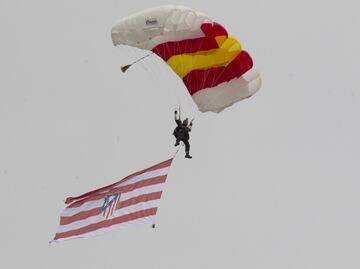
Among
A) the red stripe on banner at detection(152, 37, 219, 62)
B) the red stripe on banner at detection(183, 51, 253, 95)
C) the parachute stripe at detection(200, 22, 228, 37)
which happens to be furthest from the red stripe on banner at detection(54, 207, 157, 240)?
the parachute stripe at detection(200, 22, 228, 37)

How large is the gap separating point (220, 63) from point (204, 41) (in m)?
0.79

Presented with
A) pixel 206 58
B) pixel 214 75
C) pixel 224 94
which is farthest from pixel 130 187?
pixel 206 58

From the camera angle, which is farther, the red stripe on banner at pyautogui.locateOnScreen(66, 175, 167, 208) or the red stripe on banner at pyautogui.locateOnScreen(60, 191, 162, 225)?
the red stripe on banner at pyautogui.locateOnScreen(66, 175, 167, 208)

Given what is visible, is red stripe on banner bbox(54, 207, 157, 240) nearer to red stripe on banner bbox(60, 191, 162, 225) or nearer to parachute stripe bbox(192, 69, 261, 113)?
red stripe on banner bbox(60, 191, 162, 225)

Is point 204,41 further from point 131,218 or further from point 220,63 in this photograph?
point 131,218

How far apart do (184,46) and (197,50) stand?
1.17 ft

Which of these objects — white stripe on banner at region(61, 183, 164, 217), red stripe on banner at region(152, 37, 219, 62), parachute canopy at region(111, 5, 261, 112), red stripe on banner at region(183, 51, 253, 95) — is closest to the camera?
parachute canopy at region(111, 5, 261, 112)

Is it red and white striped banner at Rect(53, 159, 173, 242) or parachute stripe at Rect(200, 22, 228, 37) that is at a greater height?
parachute stripe at Rect(200, 22, 228, 37)

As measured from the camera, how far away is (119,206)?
35.2 m

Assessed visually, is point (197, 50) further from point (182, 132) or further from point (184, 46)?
point (182, 132)

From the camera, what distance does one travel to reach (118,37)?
34531 mm

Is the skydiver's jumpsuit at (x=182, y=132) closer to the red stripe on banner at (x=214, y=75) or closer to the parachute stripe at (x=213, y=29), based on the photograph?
the red stripe on banner at (x=214, y=75)

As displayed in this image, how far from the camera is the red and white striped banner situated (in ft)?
114

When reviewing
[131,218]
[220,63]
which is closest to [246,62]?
[220,63]
